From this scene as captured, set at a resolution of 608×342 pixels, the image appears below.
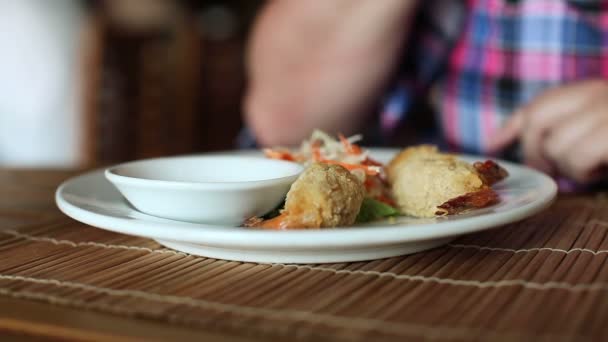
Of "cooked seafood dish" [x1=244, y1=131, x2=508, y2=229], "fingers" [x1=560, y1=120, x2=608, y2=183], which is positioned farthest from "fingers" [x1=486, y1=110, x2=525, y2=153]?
"cooked seafood dish" [x1=244, y1=131, x2=508, y2=229]

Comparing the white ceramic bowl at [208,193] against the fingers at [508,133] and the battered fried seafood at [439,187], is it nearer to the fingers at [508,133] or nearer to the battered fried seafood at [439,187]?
the battered fried seafood at [439,187]

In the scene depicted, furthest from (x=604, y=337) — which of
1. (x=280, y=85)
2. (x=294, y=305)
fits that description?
(x=280, y=85)

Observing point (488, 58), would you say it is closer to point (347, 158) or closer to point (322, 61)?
point (322, 61)

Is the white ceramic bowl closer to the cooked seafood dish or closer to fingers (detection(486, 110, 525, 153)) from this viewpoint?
the cooked seafood dish

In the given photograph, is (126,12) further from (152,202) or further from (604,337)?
(604,337)

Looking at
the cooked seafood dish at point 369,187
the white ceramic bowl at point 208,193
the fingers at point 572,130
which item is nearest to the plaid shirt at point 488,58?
the fingers at point 572,130

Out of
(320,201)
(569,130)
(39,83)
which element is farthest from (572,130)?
(39,83)
